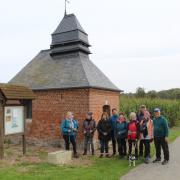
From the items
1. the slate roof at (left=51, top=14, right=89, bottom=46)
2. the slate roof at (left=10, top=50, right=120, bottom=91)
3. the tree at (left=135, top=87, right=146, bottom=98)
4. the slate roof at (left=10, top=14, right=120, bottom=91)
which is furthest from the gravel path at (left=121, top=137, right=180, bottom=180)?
the tree at (left=135, top=87, right=146, bottom=98)

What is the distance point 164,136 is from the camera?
1091 cm

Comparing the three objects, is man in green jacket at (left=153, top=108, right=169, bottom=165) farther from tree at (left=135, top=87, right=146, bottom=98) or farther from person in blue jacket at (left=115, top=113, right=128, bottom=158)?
tree at (left=135, top=87, right=146, bottom=98)

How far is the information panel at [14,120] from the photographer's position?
1181cm

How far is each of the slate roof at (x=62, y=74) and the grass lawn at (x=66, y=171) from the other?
5234 millimetres

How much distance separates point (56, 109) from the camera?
15797 mm

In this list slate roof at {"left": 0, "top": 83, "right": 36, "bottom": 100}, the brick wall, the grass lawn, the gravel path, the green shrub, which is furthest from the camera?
the green shrub

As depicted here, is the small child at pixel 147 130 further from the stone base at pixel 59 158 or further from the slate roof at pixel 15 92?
the slate roof at pixel 15 92

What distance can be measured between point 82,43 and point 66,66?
6.18 feet

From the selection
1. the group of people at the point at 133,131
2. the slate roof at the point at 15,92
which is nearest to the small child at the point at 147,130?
the group of people at the point at 133,131

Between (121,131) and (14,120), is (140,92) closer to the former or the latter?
(121,131)

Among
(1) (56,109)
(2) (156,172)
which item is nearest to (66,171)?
(2) (156,172)

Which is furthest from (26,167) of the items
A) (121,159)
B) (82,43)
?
(82,43)

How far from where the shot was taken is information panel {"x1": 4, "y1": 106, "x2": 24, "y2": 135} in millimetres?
11812

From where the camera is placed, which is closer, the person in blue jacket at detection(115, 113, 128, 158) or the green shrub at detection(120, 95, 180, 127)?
the person in blue jacket at detection(115, 113, 128, 158)
